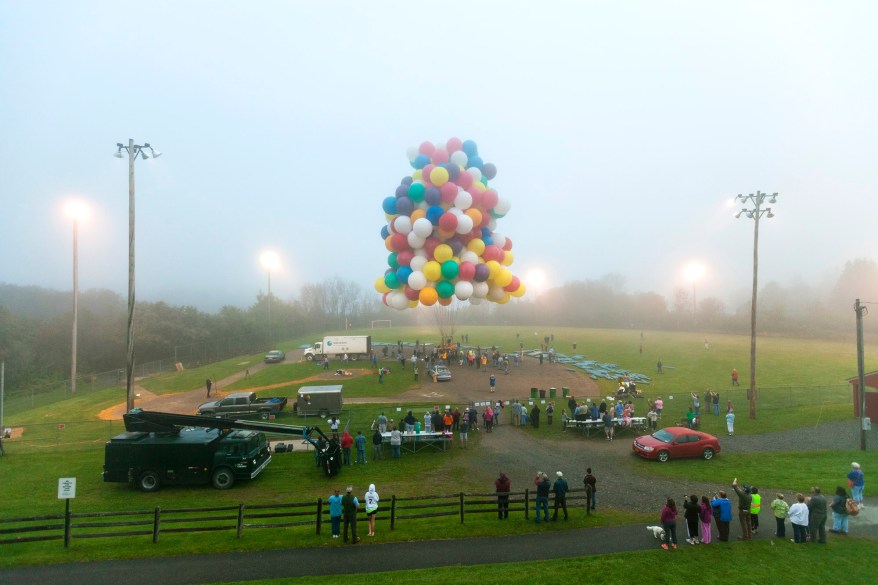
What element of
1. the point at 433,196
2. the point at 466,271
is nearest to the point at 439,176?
the point at 433,196

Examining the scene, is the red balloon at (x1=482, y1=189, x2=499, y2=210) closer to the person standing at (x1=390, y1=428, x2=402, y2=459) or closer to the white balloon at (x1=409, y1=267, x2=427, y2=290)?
the white balloon at (x1=409, y1=267, x2=427, y2=290)

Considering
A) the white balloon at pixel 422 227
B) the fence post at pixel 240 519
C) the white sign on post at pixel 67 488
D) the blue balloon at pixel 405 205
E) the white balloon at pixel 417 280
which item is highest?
the blue balloon at pixel 405 205

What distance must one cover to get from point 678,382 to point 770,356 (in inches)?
655

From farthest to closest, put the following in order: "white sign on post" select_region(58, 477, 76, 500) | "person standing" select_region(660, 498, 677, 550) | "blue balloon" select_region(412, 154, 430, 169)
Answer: "blue balloon" select_region(412, 154, 430, 169)
"white sign on post" select_region(58, 477, 76, 500)
"person standing" select_region(660, 498, 677, 550)

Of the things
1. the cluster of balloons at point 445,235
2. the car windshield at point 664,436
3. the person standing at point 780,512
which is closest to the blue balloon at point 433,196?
the cluster of balloons at point 445,235

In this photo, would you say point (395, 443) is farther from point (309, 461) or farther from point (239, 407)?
point (239, 407)

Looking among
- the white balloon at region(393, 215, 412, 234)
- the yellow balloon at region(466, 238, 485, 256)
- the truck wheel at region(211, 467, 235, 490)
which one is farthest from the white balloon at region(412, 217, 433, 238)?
the truck wheel at region(211, 467, 235, 490)

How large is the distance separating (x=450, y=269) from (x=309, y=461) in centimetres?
1023

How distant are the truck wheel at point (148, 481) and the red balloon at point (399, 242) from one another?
1332cm

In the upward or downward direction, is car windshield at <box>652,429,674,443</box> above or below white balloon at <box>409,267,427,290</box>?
below

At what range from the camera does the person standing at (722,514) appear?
37.5 feet

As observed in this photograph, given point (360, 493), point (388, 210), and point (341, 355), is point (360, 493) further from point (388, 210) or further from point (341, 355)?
point (341, 355)

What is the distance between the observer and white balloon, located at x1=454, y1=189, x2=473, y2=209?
2164cm

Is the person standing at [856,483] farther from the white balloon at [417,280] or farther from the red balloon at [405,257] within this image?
the red balloon at [405,257]
